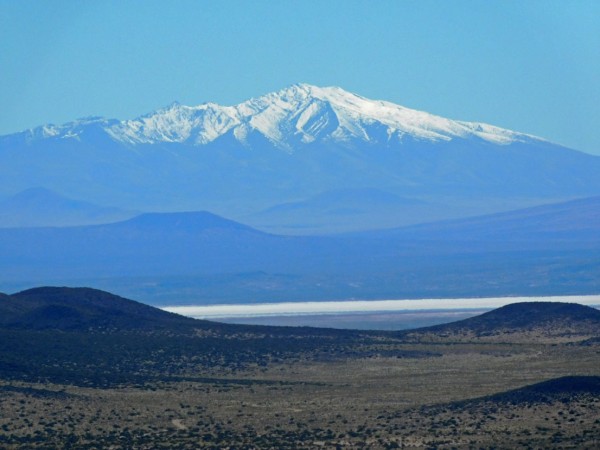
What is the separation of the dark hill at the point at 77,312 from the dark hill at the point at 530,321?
12774 millimetres

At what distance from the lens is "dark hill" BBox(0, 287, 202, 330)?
80188 millimetres

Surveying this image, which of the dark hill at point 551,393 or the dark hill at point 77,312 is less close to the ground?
the dark hill at point 77,312

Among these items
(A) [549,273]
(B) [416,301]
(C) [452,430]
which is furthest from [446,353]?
(A) [549,273]

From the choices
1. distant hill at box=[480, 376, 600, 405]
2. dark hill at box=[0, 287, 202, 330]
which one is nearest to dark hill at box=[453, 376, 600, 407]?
distant hill at box=[480, 376, 600, 405]

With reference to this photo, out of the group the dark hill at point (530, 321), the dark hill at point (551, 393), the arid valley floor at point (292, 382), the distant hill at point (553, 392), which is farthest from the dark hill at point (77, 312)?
the distant hill at point (553, 392)

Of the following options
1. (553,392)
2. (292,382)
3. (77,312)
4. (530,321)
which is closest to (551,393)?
(553,392)

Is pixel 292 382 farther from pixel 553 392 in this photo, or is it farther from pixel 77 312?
pixel 77 312

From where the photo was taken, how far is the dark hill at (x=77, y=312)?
263 feet

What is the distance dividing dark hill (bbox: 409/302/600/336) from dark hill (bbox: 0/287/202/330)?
503 inches

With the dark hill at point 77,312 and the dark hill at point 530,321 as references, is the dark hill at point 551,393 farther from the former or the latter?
the dark hill at point 530,321

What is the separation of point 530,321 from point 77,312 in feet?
73.9

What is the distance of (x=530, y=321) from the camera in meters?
87.4

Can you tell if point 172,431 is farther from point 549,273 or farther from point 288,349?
point 549,273

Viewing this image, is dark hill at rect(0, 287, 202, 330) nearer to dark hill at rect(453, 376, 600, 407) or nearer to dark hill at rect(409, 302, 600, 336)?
dark hill at rect(409, 302, 600, 336)
